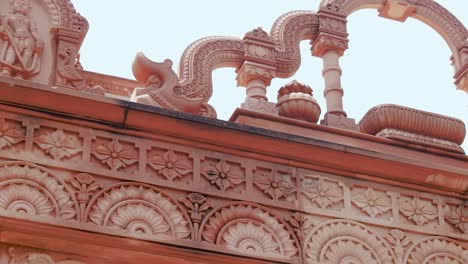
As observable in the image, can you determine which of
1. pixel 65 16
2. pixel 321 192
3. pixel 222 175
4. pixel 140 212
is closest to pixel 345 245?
pixel 321 192

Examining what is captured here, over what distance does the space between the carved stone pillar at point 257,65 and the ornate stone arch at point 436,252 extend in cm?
205

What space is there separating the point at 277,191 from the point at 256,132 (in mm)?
588

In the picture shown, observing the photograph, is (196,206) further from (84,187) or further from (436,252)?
(436,252)

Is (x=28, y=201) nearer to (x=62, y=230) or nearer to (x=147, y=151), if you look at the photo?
(x=62, y=230)

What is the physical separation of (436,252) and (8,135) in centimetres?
420

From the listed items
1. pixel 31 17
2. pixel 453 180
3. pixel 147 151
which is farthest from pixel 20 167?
pixel 453 180

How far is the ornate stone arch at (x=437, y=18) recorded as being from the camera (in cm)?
1309

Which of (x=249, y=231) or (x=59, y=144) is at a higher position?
(x=59, y=144)

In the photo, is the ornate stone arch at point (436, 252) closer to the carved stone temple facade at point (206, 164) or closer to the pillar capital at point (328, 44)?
the carved stone temple facade at point (206, 164)

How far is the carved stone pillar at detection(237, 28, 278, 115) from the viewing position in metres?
12.0

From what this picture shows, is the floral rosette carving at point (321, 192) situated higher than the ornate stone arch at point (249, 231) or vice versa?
the floral rosette carving at point (321, 192)

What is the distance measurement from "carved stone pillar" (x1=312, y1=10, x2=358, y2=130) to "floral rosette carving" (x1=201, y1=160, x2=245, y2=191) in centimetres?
170


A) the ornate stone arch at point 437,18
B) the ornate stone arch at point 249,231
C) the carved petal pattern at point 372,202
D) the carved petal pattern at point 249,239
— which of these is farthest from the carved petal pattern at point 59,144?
the ornate stone arch at point 437,18

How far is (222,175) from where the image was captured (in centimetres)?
1076
